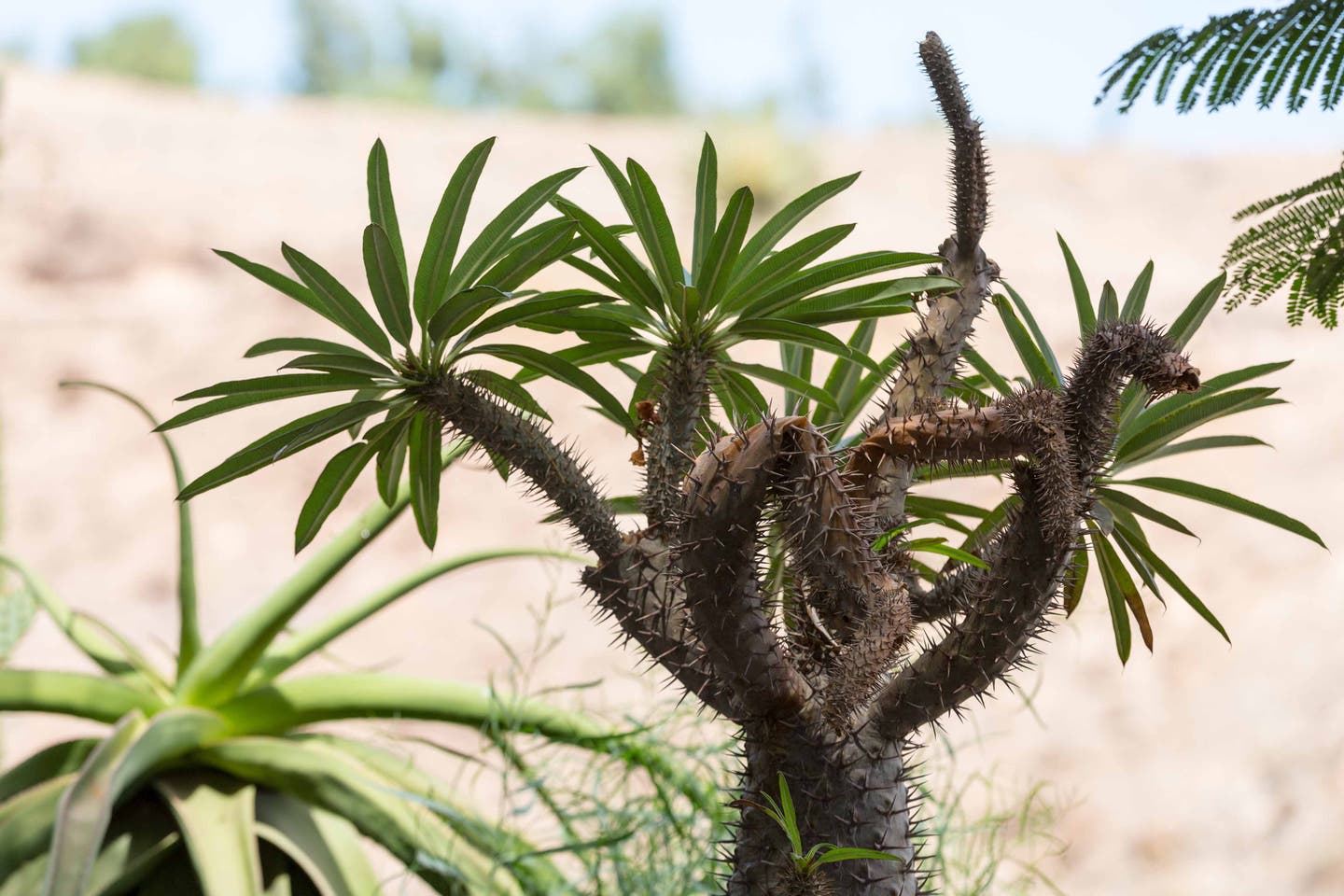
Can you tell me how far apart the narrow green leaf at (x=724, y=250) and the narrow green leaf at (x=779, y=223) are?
0.01 meters

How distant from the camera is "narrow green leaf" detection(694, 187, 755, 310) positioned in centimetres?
51

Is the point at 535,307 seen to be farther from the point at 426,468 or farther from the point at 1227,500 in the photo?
the point at 1227,500

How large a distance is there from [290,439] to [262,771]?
2.00 feet

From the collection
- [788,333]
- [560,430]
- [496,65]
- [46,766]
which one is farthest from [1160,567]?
[496,65]

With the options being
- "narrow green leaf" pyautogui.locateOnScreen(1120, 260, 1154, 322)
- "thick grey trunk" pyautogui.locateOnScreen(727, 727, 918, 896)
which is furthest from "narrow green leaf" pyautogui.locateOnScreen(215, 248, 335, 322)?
"narrow green leaf" pyautogui.locateOnScreen(1120, 260, 1154, 322)

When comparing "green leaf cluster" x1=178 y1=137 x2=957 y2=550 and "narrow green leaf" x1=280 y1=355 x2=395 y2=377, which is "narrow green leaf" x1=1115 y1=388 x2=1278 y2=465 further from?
"narrow green leaf" x1=280 y1=355 x2=395 y2=377

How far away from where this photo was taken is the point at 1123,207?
477 centimetres

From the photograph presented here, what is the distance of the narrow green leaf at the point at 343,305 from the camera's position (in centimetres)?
50

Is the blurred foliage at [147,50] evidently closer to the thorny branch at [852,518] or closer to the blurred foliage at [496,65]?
the blurred foliage at [496,65]

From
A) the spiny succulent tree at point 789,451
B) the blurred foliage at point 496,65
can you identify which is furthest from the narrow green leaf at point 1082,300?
the blurred foliage at point 496,65

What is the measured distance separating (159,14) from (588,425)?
32.3 feet

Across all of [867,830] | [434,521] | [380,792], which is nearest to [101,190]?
[380,792]

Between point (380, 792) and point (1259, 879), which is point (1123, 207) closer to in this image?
point (1259, 879)

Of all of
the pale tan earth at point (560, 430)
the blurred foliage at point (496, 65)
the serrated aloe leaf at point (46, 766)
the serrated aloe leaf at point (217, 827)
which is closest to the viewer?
the serrated aloe leaf at point (217, 827)
